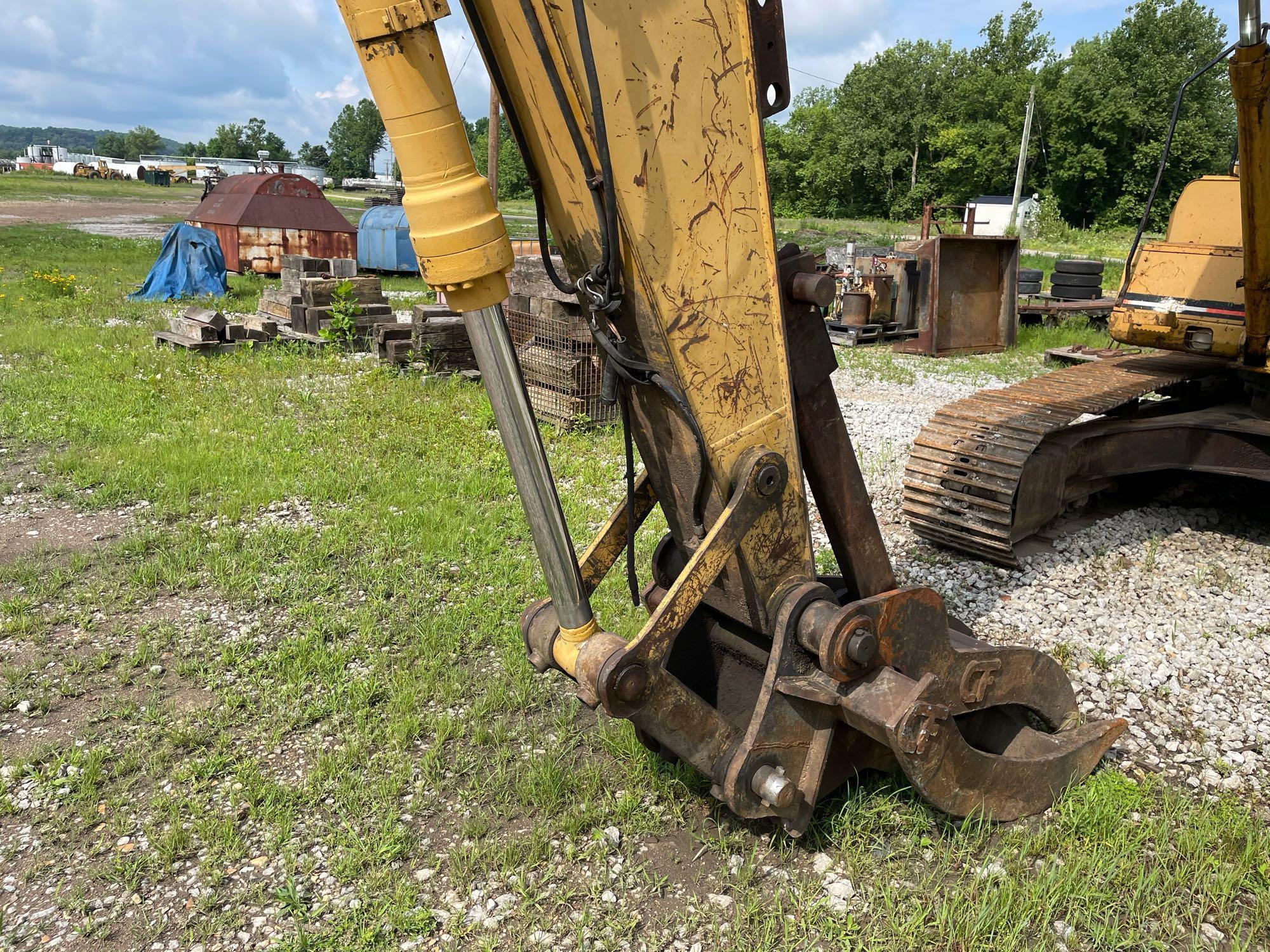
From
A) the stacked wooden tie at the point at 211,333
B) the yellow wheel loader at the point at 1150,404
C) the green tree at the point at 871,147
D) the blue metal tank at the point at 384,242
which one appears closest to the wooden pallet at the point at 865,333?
the yellow wheel loader at the point at 1150,404

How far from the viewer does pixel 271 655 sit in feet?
12.9

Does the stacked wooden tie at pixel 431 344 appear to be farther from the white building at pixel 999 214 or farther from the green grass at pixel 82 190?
the green grass at pixel 82 190

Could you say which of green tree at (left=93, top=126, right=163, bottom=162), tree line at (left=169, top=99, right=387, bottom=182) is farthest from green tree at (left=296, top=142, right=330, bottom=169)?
green tree at (left=93, top=126, right=163, bottom=162)

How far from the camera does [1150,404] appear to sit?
5.98m

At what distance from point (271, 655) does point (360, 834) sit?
4.34 feet

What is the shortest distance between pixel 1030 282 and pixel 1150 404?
11.4m

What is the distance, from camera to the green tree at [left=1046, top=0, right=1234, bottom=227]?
45.9 m

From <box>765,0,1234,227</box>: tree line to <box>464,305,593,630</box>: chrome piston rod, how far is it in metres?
44.6

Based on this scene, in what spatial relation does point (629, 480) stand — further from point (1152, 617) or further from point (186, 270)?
point (186, 270)

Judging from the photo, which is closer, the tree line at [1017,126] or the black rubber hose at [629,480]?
the black rubber hose at [629,480]

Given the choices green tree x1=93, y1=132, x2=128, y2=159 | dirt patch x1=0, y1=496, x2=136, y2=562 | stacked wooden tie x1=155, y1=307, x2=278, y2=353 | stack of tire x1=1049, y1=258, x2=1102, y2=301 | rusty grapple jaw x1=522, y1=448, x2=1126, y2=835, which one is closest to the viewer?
rusty grapple jaw x1=522, y1=448, x2=1126, y2=835

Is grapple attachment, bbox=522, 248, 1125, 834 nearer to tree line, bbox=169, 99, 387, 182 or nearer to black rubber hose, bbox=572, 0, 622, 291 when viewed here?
black rubber hose, bbox=572, 0, 622, 291

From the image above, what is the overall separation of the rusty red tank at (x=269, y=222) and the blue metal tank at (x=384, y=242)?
72 centimetres

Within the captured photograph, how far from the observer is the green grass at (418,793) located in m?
2.56
